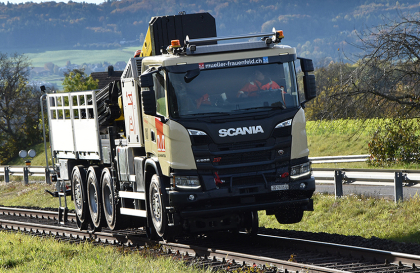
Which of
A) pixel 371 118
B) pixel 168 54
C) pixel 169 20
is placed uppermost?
pixel 169 20

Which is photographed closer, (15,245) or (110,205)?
(15,245)

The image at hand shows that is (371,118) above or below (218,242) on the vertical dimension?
above

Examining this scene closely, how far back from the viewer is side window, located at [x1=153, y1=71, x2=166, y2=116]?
9.20 meters

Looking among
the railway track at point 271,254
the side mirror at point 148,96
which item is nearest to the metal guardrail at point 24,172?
the railway track at point 271,254

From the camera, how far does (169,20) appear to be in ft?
39.0

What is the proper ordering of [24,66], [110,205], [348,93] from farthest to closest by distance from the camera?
[24,66] < [348,93] < [110,205]

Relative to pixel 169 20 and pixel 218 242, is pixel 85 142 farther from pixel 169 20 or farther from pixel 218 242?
pixel 218 242

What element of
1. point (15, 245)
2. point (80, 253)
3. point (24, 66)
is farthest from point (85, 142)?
point (24, 66)

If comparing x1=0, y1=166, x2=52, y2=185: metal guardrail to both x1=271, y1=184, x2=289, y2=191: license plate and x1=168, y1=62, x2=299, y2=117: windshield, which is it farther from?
x1=271, y1=184, x2=289, y2=191: license plate

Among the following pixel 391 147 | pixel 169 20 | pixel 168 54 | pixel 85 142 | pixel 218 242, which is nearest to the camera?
pixel 168 54

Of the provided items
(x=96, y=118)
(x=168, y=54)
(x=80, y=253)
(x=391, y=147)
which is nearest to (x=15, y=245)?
(x=80, y=253)

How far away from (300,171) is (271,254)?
1.41 meters

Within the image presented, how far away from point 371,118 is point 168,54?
37.4 ft

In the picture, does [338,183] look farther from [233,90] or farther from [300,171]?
[233,90]
